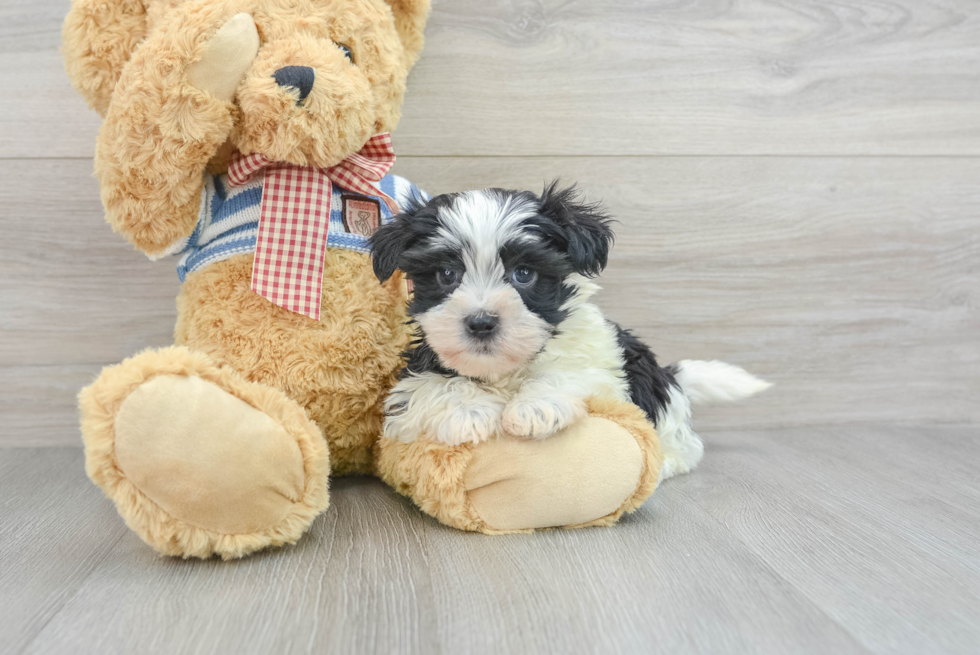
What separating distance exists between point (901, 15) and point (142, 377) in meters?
1.80

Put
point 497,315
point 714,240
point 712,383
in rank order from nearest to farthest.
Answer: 1. point 497,315
2. point 712,383
3. point 714,240

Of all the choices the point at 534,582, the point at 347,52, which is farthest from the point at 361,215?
the point at 534,582

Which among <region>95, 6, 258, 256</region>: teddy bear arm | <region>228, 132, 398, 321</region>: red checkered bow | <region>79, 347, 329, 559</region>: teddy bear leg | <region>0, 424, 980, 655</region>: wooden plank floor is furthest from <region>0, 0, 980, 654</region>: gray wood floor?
<region>95, 6, 258, 256</region>: teddy bear arm

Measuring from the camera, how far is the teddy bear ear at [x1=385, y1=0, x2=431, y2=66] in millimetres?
1320

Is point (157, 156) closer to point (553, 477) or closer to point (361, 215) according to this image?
point (361, 215)

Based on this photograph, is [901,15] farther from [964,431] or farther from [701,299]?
[964,431]

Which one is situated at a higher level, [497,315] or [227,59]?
[227,59]

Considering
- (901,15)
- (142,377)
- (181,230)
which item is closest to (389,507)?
(142,377)

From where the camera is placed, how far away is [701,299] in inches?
66.8

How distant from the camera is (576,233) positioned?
1.07m

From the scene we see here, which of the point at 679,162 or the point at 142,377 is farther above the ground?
the point at 679,162

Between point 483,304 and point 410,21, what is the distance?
662 millimetres

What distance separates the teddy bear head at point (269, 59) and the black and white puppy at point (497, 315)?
0.63ft

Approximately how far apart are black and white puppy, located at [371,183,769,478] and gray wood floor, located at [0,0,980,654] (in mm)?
188
